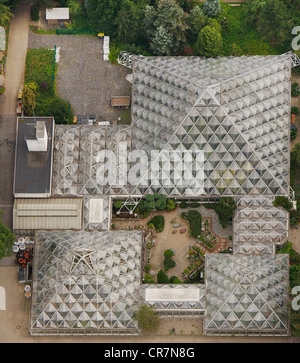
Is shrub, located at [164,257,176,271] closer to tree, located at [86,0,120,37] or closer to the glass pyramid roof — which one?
the glass pyramid roof

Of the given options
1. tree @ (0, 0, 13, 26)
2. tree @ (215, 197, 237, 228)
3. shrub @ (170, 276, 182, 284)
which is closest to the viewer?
shrub @ (170, 276, 182, 284)

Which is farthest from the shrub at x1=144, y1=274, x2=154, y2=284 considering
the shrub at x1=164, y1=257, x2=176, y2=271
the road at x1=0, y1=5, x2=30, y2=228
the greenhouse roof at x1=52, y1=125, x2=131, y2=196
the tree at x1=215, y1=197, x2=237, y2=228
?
the road at x1=0, y1=5, x2=30, y2=228

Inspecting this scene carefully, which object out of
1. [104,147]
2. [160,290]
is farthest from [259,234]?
[104,147]

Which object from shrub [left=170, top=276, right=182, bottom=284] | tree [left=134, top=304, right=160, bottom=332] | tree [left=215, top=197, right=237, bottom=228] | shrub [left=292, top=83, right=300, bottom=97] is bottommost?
tree [left=134, top=304, right=160, bottom=332]

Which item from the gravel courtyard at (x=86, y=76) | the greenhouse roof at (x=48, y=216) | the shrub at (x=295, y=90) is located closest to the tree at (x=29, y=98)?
the gravel courtyard at (x=86, y=76)

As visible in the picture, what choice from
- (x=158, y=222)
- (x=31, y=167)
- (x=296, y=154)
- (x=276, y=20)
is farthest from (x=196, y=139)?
(x=276, y=20)

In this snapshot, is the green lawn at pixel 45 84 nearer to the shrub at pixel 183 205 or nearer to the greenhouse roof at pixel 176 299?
the shrub at pixel 183 205

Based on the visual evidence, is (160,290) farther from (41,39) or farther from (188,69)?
(41,39)
